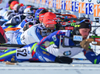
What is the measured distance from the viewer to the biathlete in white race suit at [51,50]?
12.1 feet

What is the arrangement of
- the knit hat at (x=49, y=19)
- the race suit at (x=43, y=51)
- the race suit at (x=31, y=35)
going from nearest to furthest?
the race suit at (x=43, y=51) → the knit hat at (x=49, y=19) → the race suit at (x=31, y=35)

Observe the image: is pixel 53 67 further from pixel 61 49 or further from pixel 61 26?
pixel 61 26

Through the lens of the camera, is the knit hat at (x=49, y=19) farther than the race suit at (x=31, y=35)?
No

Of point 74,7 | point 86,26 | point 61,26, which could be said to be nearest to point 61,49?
point 86,26

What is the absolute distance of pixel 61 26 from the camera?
18.7 feet

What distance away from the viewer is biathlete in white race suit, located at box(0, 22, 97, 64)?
3697 millimetres

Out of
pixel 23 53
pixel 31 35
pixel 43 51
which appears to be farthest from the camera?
pixel 31 35

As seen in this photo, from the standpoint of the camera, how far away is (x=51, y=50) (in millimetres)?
4211

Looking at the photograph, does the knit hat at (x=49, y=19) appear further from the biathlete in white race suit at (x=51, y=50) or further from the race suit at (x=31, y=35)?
the biathlete in white race suit at (x=51, y=50)

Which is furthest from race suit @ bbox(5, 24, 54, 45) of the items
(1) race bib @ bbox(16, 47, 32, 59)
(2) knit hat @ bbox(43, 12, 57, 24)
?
(1) race bib @ bbox(16, 47, 32, 59)

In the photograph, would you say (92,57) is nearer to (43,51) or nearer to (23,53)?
(43,51)

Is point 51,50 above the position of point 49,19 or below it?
below

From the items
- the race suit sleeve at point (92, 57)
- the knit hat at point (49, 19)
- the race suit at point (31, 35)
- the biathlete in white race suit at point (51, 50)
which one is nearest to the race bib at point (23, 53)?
the biathlete in white race suit at point (51, 50)

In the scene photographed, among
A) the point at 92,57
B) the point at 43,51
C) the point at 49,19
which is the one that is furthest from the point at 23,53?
the point at 92,57
